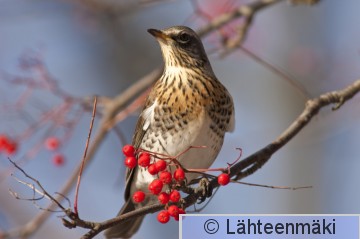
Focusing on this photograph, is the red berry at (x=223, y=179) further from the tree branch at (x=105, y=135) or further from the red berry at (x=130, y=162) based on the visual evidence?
the red berry at (x=130, y=162)

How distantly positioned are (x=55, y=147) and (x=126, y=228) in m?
0.62

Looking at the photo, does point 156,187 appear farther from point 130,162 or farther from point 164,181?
point 130,162

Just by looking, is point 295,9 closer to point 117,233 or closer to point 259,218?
point 117,233

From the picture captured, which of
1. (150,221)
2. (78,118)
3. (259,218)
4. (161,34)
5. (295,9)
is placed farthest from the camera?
(295,9)

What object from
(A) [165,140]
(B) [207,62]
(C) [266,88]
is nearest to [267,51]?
(C) [266,88]

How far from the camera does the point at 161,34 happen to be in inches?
140

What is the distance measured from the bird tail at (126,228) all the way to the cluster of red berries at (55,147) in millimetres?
426

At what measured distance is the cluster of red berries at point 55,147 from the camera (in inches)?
153

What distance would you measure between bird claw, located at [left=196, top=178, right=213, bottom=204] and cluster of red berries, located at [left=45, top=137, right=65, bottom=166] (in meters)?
1.07

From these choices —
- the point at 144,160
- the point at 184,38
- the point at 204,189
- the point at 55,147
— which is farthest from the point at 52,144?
the point at 144,160

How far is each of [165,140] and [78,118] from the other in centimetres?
51

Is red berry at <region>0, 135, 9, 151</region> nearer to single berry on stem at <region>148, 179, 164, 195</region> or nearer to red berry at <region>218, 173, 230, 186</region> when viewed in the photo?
single berry on stem at <region>148, 179, 164, 195</region>

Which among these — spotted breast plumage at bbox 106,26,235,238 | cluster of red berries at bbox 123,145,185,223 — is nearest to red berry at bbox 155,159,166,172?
cluster of red berries at bbox 123,145,185,223

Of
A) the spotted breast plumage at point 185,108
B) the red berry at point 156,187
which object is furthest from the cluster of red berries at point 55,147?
the red berry at point 156,187
